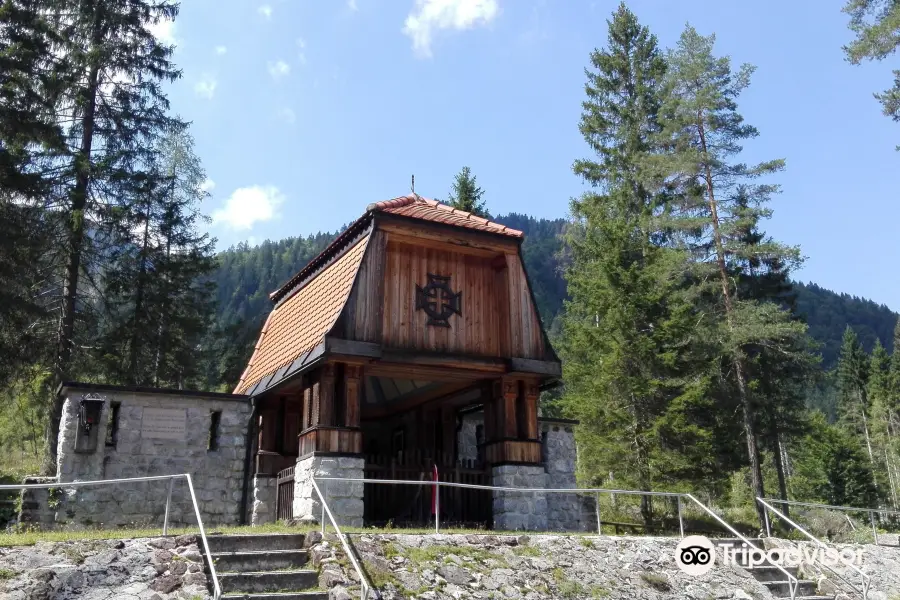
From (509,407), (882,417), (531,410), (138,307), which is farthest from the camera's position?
(882,417)

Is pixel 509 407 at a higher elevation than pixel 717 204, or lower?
lower

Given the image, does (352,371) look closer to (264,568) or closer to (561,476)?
(264,568)

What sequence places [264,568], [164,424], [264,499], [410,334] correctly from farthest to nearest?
[264,499]
[164,424]
[410,334]
[264,568]

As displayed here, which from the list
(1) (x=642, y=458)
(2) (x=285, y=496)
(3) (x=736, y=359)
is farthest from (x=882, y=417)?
(2) (x=285, y=496)

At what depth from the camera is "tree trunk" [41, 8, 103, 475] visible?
1841 cm

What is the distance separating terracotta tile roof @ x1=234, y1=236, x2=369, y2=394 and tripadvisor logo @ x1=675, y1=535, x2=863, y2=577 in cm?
646

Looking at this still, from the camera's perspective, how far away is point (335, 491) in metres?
11.6

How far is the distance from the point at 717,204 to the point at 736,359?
17.4 feet

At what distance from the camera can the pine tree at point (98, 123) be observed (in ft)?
67.1

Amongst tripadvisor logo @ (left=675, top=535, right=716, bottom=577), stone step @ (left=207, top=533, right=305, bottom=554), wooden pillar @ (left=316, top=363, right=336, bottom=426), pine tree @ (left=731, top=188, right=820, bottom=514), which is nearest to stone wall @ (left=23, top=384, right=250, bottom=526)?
wooden pillar @ (left=316, top=363, right=336, bottom=426)

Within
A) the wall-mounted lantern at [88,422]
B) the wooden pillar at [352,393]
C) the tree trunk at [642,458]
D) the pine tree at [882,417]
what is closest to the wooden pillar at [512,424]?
the wooden pillar at [352,393]

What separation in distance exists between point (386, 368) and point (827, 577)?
7842 mm

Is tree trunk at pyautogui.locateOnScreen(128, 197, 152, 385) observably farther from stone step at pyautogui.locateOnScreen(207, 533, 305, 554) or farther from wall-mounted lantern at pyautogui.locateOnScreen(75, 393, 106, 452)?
stone step at pyautogui.locateOnScreen(207, 533, 305, 554)

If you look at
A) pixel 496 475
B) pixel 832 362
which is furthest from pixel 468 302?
pixel 832 362
